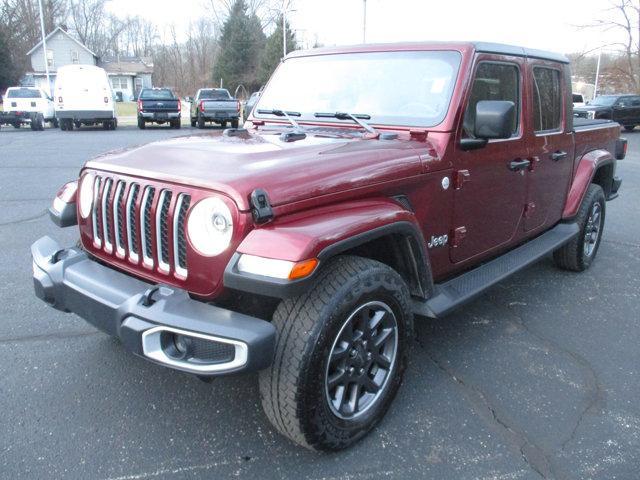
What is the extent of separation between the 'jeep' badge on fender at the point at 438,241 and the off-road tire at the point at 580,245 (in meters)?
2.18

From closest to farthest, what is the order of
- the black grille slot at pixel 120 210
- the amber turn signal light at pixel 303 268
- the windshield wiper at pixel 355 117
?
1. the amber turn signal light at pixel 303 268
2. the black grille slot at pixel 120 210
3. the windshield wiper at pixel 355 117

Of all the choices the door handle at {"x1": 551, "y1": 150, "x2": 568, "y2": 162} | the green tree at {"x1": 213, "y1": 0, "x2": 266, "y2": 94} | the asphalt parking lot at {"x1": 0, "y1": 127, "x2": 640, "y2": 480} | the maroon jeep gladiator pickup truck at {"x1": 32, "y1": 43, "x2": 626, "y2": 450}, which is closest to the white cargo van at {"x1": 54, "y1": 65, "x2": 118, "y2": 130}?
the asphalt parking lot at {"x1": 0, "y1": 127, "x2": 640, "y2": 480}

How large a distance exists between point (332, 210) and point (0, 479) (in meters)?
1.85

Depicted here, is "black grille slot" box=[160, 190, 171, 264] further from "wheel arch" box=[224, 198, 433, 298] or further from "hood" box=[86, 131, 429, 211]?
"wheel arch" box=[224, 198, 433, 298]

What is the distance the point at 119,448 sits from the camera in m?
2.59

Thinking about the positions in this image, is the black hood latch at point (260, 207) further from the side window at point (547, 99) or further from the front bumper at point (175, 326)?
the side window at point (547, 99)

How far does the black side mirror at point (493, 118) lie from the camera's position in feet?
9.73

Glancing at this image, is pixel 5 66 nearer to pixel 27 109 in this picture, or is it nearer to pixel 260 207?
pixel 27 109

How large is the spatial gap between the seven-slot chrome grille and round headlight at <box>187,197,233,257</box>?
59 millimetres

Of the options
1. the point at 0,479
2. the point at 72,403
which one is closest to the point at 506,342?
the point at 72,403

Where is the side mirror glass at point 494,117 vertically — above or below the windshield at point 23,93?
below

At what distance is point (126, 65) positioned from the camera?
235ft

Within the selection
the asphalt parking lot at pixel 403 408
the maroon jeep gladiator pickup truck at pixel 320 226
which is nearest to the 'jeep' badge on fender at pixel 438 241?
the maroon jeep gladiator pickup truck at pixel 320 226

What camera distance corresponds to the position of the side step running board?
9.83 feet
